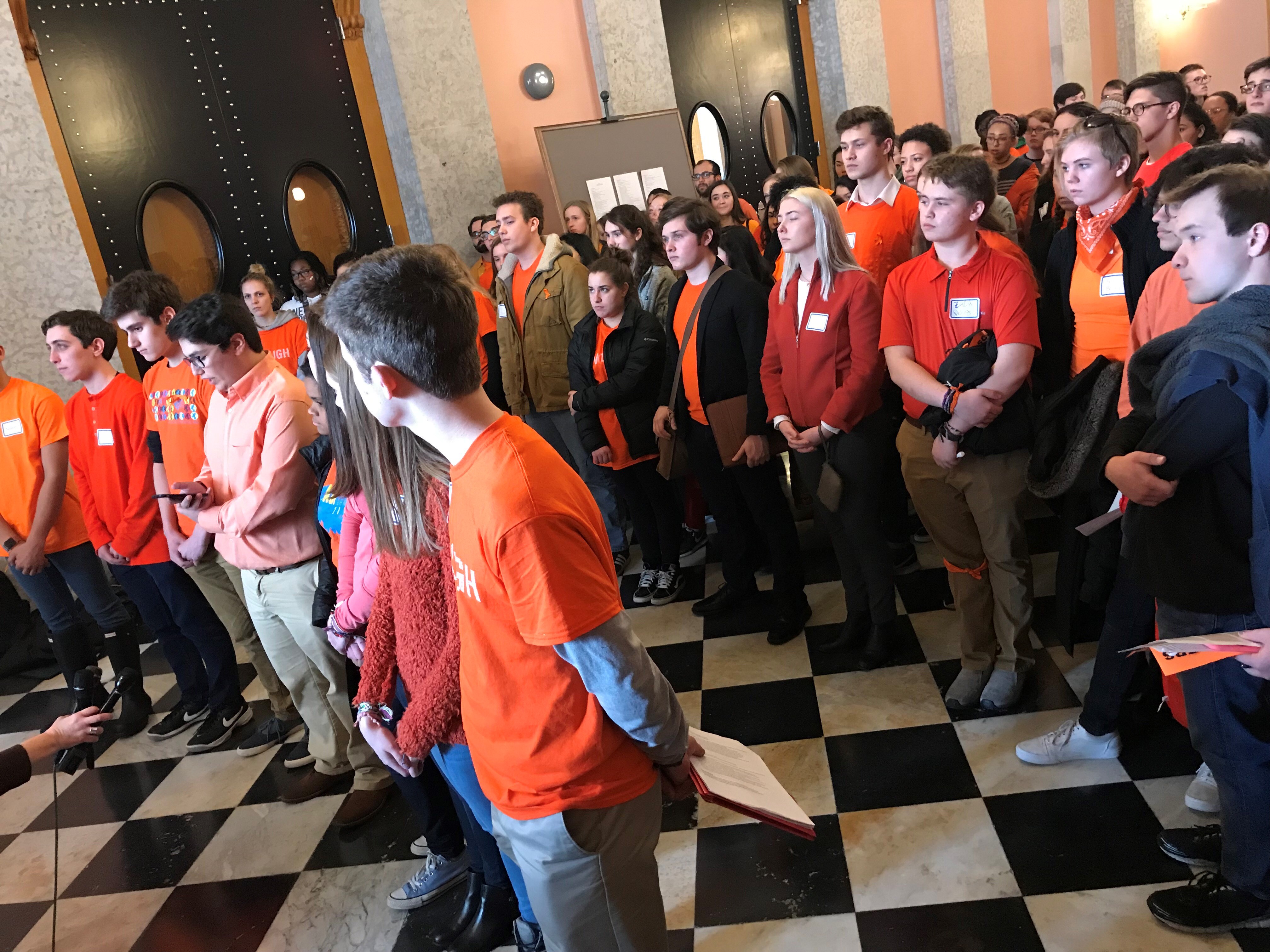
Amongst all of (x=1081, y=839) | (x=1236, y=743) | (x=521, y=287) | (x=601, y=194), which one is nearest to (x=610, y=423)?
(x=521, y=287)

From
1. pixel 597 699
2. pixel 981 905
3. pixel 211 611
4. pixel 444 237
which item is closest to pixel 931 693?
pixel 981 905

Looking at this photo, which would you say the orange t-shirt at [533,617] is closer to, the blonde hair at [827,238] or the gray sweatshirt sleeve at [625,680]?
the gray sweatshirt sleeve at [625,680]

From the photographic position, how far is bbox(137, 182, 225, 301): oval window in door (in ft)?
18.4

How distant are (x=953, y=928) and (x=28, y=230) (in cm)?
526

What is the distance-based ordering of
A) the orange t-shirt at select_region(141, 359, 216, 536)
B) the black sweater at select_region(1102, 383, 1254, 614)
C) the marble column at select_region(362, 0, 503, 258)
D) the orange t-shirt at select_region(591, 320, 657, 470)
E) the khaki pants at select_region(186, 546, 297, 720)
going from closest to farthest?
the black sweater at select_region(1102, 383, 1254, 614) < the orange t-shirt at select_region(141, 359, 216, 536) < the khaki pants at select_region(186, 546, 297, 720) < the orange t-shirt at select_region(591, 320, 657, 470) < the marble column at select_region(362, 0, 503, 258)

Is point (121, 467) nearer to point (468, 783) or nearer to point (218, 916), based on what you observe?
point (218, 916)

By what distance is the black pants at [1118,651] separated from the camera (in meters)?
2.20

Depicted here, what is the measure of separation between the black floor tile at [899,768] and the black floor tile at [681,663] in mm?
618

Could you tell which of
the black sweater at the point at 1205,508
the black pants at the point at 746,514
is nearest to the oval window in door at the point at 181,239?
the black pants at the point at 746,514

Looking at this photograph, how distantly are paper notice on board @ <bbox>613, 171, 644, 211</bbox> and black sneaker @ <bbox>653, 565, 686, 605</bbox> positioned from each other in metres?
4.09

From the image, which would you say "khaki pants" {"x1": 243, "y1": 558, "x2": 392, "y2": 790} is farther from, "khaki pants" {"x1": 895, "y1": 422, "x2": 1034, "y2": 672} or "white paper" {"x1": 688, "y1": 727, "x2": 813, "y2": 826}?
"khaki pants" {"x1": 895, "y1": 422, "x2": 1034, "y2": 672}

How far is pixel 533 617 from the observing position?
4.04ft

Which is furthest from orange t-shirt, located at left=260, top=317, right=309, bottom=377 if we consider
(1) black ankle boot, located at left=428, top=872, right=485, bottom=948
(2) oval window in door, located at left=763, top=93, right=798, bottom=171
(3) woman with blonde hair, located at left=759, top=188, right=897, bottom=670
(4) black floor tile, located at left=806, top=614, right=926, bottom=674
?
(2) oval window in door, located at left=763, top=93, right=798, bottom=171

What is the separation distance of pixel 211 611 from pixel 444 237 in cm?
386
